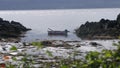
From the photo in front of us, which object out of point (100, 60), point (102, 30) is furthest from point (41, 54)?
point (102, 30)

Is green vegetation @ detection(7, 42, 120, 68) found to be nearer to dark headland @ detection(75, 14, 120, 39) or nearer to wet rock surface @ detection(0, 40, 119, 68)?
wet rock surface @ detection(0, 40, 119, 68)

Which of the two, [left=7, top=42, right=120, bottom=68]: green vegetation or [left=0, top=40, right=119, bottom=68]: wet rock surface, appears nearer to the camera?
[left=7, top=42, right=120, bottom=68]: green vegetation

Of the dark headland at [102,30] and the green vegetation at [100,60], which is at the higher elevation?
the green vegetation at [100,60]

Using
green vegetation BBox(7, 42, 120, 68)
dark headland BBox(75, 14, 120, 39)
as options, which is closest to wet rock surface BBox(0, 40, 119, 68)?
green vegetation BBox(7, 42, 120, 68)

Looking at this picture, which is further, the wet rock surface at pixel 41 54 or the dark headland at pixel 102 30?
the dark headland at pixel 102 30

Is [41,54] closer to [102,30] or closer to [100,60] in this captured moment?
[100,60]

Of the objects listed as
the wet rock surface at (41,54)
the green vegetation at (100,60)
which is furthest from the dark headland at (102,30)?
the green vegetation at (100,60)

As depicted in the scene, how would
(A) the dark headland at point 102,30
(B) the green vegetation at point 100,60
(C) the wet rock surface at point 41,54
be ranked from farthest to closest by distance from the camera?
(A) the dark headland at point 102,30, (C) the wet rock surface at point 41,54, (B) the green vegetation at point 100,60

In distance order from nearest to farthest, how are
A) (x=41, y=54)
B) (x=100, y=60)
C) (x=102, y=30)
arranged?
(x=100, y=60)
(x=41, y=54)
(x=102, y=30)

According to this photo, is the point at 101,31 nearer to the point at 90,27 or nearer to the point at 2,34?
the point at 90,27

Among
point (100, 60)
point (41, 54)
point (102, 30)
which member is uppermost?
point (100, 60)

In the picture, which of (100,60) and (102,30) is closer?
(100,60)

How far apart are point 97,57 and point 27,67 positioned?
4.55 ft

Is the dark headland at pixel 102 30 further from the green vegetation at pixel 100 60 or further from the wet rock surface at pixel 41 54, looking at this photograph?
the green vegetation at pixel 100 60
